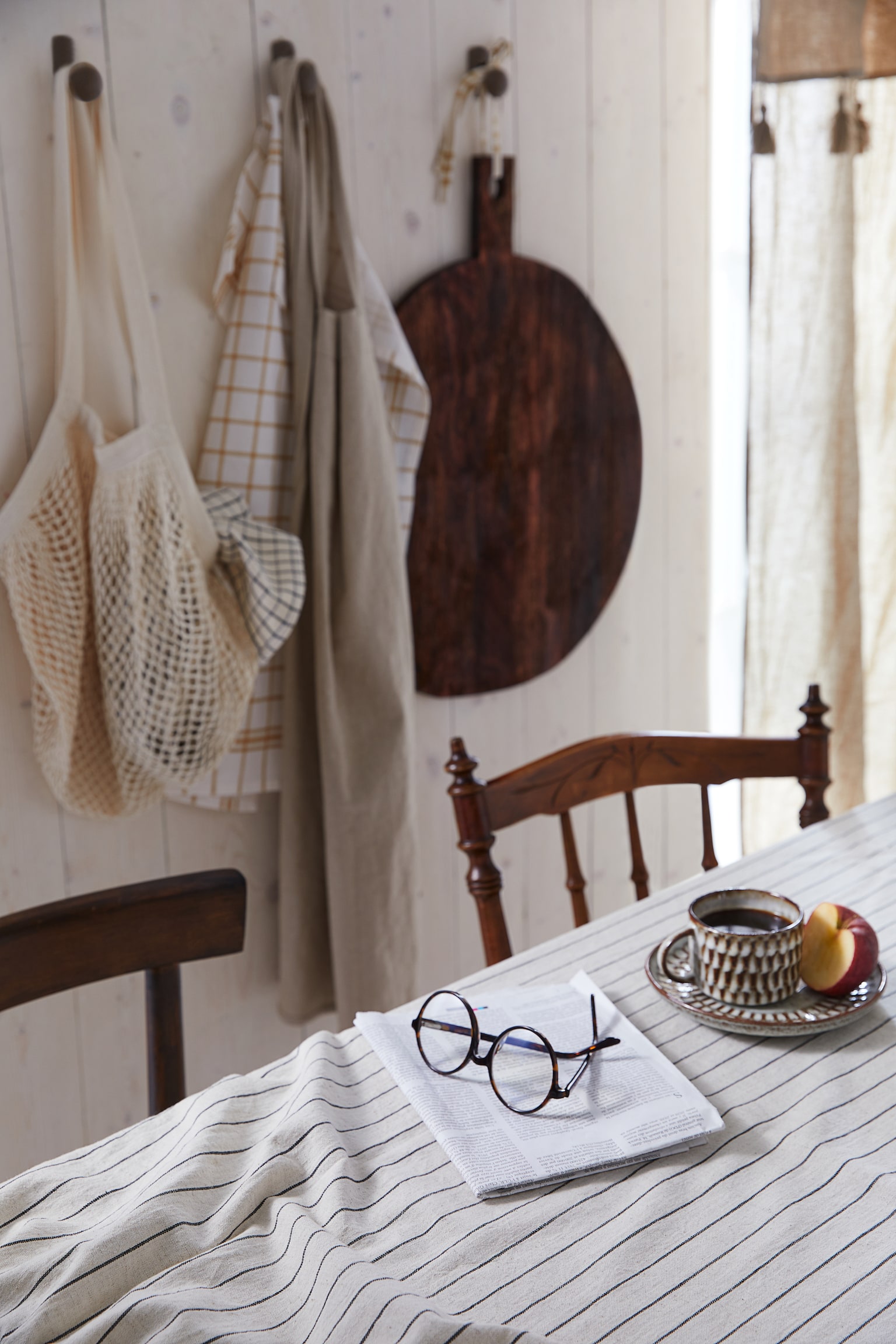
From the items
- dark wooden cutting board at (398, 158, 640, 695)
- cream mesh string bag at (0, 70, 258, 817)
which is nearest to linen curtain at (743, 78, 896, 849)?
dark wooden cutting board at (398, 158, 640, 695)

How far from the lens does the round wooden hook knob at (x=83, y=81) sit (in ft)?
4.03

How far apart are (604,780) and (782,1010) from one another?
421mm

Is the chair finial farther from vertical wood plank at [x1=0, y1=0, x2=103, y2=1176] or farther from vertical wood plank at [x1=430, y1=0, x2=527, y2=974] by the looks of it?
vertical wood plank at [x1=0, y1=0, x2=103, y2=1176]

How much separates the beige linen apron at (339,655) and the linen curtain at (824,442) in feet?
2.78

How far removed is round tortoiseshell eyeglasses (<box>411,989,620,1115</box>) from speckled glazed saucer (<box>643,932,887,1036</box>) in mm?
78

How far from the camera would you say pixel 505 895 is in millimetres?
1853

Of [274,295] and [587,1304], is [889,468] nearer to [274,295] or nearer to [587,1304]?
[274,295]

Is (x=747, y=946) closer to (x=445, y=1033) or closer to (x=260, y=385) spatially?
(x=445, y=1033)

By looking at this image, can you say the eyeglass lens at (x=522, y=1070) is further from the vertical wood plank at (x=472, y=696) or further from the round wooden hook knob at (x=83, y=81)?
the round wooden hook knob at (x=83, y=81)

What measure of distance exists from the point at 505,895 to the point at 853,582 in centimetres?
89

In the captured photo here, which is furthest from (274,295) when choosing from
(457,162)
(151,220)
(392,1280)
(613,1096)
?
(392,1280)

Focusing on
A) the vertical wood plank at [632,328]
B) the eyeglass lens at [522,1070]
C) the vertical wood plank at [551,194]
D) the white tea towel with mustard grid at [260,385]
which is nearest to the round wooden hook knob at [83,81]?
the white tea towel with mustard grid at [260,385]

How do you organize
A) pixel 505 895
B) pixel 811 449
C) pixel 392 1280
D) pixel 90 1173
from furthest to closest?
pixel 811 449
pixel 505 895
pixel 90 1173
pixel 392 1280

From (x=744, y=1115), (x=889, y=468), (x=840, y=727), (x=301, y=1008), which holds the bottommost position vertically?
(x=301, y=1008)
